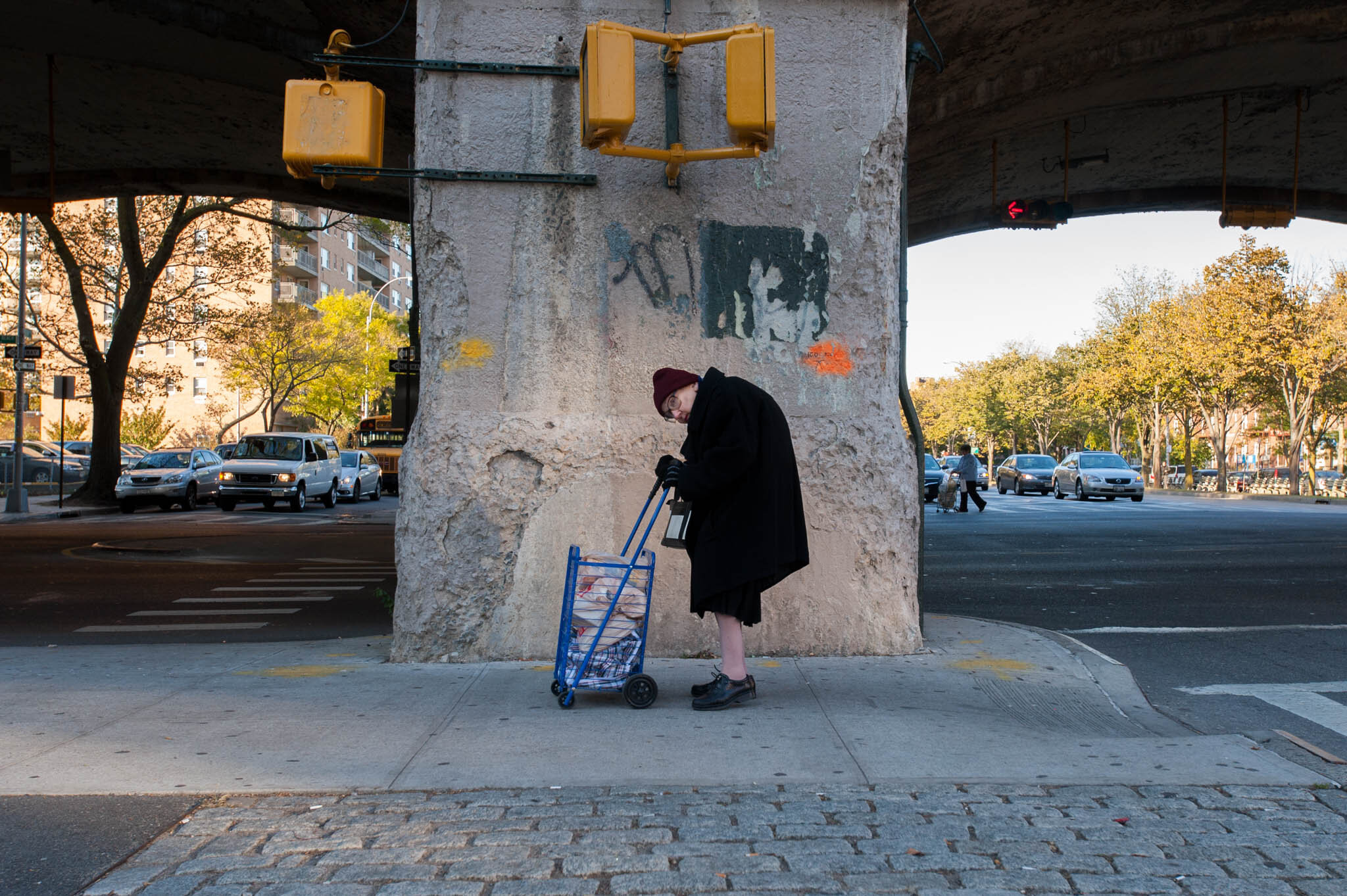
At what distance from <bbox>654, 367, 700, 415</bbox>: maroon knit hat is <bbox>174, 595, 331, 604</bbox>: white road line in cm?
623

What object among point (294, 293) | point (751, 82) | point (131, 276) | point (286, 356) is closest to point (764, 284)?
point (751, 82)

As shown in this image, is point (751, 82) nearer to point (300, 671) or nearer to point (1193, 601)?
point (300, 671)

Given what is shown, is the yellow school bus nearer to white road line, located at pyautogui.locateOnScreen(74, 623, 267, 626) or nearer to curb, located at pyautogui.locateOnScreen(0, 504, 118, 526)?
curb, located at pyautogui.locateOnScreen(0, 504, 118, 526)

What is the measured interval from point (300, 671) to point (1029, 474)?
124 ft

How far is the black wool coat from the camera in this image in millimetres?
4934

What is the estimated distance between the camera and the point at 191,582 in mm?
11578

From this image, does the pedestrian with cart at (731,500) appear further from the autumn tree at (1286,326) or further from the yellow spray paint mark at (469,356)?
the autumn tree at (1286,326)

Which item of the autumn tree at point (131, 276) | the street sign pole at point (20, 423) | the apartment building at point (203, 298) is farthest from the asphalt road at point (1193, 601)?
the autumn tree at point (131, 276)

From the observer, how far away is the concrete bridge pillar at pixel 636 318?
248 inches

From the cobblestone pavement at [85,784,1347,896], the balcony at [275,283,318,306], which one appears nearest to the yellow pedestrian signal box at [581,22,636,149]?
the cobblestone pavement at [85,784,1347,896]

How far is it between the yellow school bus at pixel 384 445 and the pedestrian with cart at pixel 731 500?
105 feet

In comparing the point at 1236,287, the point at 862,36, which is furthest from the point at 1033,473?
the point at 862,36

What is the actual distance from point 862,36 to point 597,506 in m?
3.22

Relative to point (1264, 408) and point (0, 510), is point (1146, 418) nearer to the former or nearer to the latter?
point (1264, 408)
